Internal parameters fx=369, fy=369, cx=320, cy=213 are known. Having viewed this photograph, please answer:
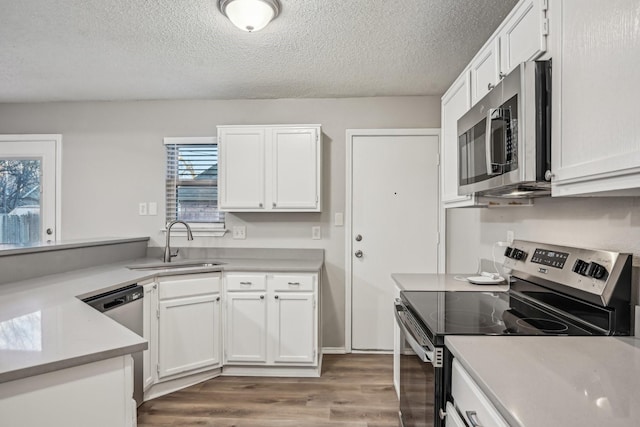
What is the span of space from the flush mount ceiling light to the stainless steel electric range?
1628mm

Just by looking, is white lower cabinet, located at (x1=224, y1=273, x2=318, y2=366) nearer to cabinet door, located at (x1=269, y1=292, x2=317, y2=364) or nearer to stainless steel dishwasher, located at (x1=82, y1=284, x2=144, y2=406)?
cabinet door, located at (x1=269, y1=292, x2=317, y2=364)

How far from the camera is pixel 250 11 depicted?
1905mm

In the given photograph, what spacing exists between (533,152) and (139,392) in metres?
2.50

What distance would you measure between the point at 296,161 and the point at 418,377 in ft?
6.87

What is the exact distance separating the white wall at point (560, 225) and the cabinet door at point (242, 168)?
1.73m

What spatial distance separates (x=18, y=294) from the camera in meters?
1.80

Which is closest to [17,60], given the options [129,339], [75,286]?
[75,286]

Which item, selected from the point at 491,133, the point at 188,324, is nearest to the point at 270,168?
the point at 188,324

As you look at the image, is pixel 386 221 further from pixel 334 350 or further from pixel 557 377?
pixel 557 377

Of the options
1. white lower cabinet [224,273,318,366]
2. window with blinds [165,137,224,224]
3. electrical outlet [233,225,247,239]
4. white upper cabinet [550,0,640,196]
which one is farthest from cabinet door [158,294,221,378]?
white upper cabinet [550,0,640,196]

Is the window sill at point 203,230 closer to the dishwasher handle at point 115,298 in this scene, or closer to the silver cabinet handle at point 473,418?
the dishwasher handle at point 115,298

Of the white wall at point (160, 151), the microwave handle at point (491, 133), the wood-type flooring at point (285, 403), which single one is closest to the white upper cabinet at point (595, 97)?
the microwave handle at point (491, 133)

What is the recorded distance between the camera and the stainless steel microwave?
1.20 m

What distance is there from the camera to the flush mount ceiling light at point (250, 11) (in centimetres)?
188
